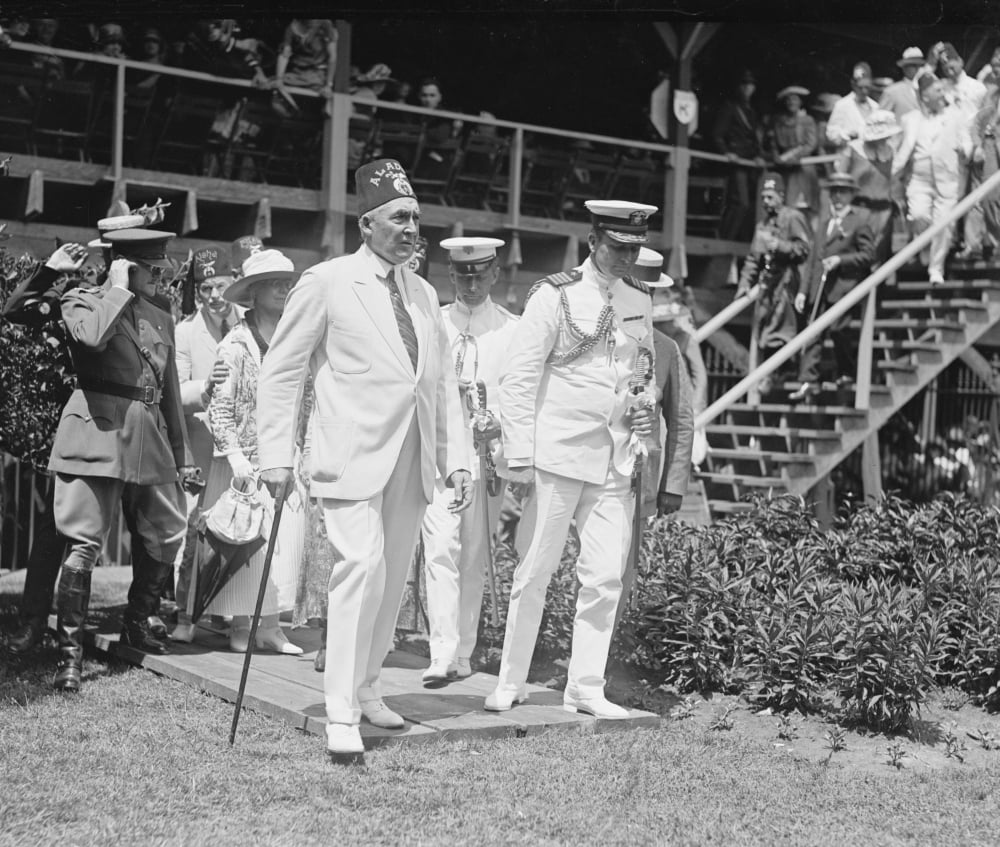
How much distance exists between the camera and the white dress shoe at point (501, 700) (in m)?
6.34

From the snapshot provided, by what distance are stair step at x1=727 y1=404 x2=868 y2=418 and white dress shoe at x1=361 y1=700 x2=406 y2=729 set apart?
7.89 metres

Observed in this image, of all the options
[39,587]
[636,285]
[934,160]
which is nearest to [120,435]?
[39,587]

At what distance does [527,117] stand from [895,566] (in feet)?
32.9

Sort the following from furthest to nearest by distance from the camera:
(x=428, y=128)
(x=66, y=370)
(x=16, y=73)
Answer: (x=428, y=128), (x=16, y=73), (x=66, y=370)

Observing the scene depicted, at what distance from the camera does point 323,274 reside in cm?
570

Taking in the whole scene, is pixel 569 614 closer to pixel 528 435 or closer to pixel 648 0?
pixel 528 435

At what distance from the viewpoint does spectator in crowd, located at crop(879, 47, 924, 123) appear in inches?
575

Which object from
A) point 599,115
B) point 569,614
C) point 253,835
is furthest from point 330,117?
point 253,835

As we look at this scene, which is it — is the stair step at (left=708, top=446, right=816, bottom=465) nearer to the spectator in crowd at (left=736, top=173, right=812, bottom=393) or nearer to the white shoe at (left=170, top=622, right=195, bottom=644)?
the spectator in crowd at (left=736, top=173, right=812, bottom=393)

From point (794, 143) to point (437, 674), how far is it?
11536 millimetres

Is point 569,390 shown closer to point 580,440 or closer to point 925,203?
point 580,440

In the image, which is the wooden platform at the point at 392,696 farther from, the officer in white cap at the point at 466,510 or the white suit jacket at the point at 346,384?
the white suit jacket at the point at 346,384

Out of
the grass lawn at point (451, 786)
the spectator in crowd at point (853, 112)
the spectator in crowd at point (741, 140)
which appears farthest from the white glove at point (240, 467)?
the spectator in crowd at point (741, 140)

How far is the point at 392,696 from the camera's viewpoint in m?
6.55
